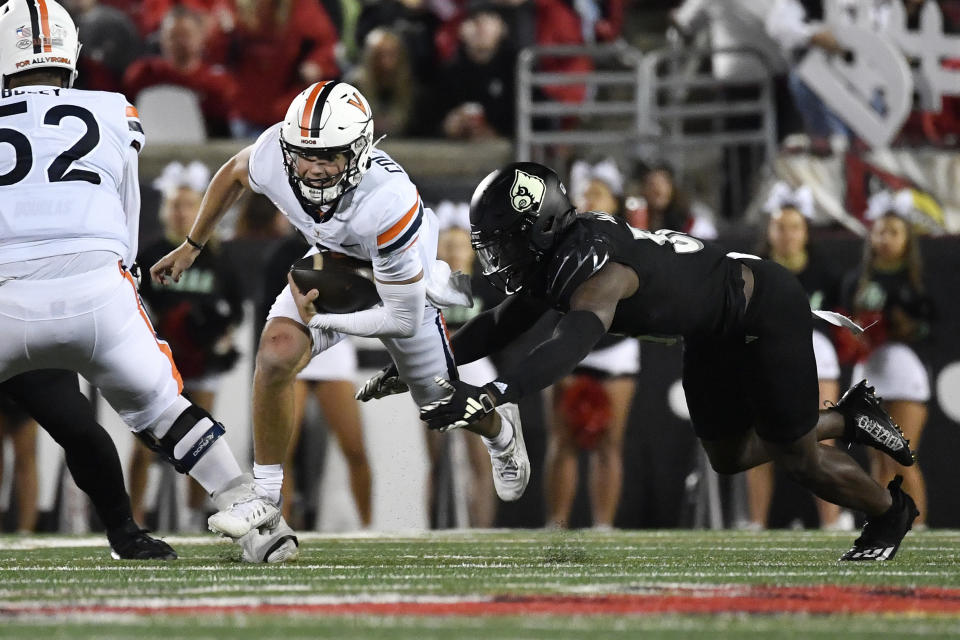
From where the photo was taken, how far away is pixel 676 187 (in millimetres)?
8508

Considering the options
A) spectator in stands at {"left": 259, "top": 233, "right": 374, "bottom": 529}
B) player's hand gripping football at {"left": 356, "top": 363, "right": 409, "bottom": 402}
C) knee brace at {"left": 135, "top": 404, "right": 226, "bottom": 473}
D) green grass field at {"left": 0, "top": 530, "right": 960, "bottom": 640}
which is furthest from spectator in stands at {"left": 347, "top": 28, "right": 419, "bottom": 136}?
knee brace at {"left": 135, "top": 404, "right": 226, "bottom": 473}

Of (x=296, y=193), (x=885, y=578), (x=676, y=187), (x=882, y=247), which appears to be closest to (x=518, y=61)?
(x=676, y=187)

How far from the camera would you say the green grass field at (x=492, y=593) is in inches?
132

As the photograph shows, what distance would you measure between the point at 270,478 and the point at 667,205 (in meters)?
3.87

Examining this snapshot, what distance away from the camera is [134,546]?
17.4 ft

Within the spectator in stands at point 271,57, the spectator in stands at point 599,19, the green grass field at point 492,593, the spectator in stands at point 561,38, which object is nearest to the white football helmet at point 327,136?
the green grass field at point 492,593

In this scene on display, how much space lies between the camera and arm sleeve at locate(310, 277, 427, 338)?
198 inches

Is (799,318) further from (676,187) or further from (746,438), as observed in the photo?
(676,187)

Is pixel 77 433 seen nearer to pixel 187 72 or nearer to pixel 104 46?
pixel 187 72

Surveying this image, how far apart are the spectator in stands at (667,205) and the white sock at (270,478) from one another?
12.0 ft

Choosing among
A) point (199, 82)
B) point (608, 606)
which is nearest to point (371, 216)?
point (608, 606)

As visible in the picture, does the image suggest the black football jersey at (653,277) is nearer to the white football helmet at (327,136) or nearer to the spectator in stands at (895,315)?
the white football helmet at (327,136)

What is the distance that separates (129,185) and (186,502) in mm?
3550

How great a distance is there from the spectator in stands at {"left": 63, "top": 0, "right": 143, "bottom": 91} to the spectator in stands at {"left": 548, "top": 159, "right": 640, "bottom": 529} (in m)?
3.81
